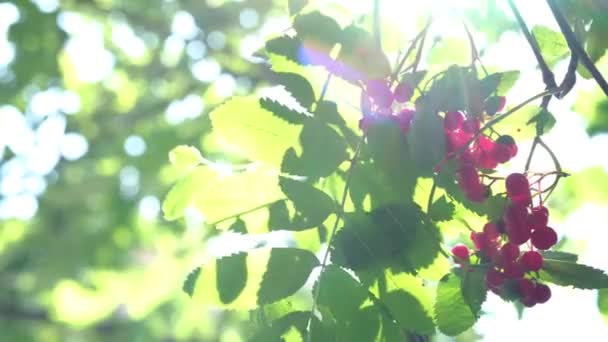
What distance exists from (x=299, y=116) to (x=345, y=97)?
6 centimetres

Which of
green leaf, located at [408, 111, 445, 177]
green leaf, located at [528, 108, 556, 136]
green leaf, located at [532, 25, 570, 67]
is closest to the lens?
green leaf, located at [408, 111, 445, 177]

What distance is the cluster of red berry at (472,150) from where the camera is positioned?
855 mm

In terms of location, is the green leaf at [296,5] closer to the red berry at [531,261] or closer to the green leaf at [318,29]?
the green leaf at [318,29]

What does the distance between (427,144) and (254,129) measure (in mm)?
232

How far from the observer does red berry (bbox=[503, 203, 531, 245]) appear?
88 centimetres

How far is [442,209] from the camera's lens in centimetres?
89

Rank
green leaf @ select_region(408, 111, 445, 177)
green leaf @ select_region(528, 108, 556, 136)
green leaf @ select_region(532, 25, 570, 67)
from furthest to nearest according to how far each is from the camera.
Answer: green leaf @ select_region(532, 25, 570, 67)
green leaf @ select_region(528, 108, 556, 136)
green leaf @ select_region(408, 111, 445, 177)

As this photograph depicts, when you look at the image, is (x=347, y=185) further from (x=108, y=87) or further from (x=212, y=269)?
(x=108, y=87)

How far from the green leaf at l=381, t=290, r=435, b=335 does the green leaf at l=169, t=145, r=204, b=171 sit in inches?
12.9

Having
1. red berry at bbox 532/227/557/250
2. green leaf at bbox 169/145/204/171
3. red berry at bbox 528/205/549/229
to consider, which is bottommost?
green leaf at bbox 169/145/204/171

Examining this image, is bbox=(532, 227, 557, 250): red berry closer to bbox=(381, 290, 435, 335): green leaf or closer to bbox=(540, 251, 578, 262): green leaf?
bbox=(540, 251, 578, 262): green leaf

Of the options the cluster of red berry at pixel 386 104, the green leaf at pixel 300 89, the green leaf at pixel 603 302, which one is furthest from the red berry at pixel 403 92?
the green leaf at pixel 603 302

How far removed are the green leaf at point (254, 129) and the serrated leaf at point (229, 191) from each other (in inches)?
1.1

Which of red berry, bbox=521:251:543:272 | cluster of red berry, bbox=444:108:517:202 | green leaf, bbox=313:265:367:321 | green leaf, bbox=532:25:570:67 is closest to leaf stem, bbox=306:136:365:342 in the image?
green leaf, bbox=313:265:367:321
